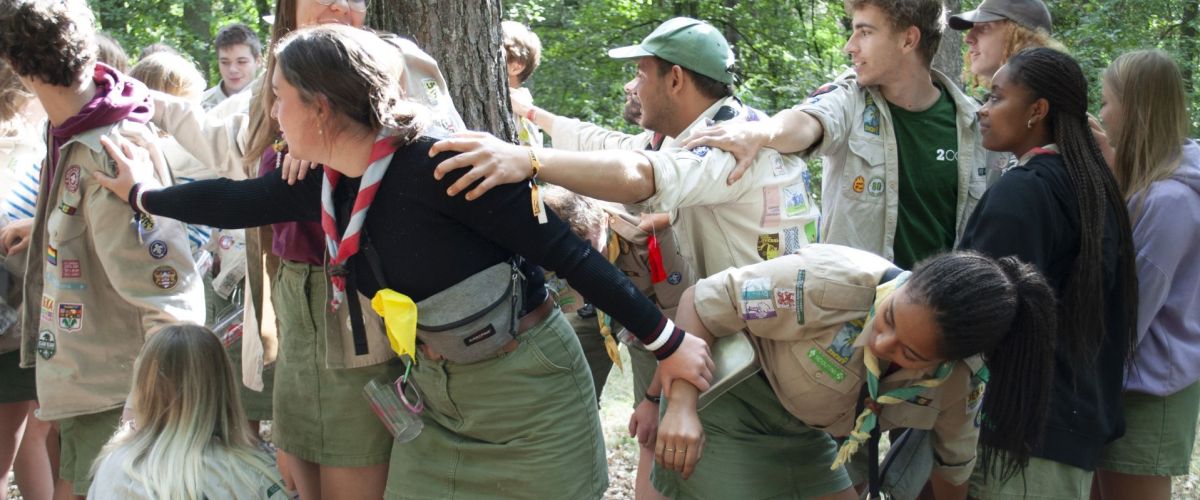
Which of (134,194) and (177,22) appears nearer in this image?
(134,194)

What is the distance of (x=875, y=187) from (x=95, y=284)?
9.24ft

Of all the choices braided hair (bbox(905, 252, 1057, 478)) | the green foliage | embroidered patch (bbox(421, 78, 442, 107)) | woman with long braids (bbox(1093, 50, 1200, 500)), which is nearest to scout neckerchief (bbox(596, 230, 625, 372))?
embroidered patch (bbox(421, 78, 442, 107))

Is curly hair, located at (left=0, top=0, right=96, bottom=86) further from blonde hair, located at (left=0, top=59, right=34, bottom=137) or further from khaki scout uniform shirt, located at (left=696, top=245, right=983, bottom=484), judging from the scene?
khaki scout uniform shirt, located at (left=696, top=245, right=983, bottom=484)

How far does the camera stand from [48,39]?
3.35 m

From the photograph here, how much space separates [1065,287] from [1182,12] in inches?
362

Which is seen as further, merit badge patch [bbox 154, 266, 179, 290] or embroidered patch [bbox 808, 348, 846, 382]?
merit badge patch [bbox 154, 266, 179, 290]

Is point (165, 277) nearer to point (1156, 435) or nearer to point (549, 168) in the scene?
point (549, 168)

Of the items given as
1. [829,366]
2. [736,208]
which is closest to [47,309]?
[736,208]

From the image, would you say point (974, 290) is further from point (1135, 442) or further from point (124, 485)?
point (124, 485)

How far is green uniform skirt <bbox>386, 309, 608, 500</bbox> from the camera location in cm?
284

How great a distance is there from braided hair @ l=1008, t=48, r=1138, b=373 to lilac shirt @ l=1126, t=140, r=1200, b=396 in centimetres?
22

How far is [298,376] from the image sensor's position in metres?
3.25

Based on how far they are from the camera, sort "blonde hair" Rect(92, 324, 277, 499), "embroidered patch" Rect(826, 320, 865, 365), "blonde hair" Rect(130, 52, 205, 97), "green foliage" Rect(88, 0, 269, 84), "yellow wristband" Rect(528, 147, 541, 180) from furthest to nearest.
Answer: "green foliage" Rect(88, 0, 269, 84) → "blonde hair" Rect(130, 52, 205, 97) → "blonde hair" Rect(92, 324, 277, 499) → "embroidered patch" Rect(826, 320, 865, 365) → "yellow wristband" Rect(528, 147, 541, 180)

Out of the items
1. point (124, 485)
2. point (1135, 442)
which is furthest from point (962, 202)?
point (124, 485)
